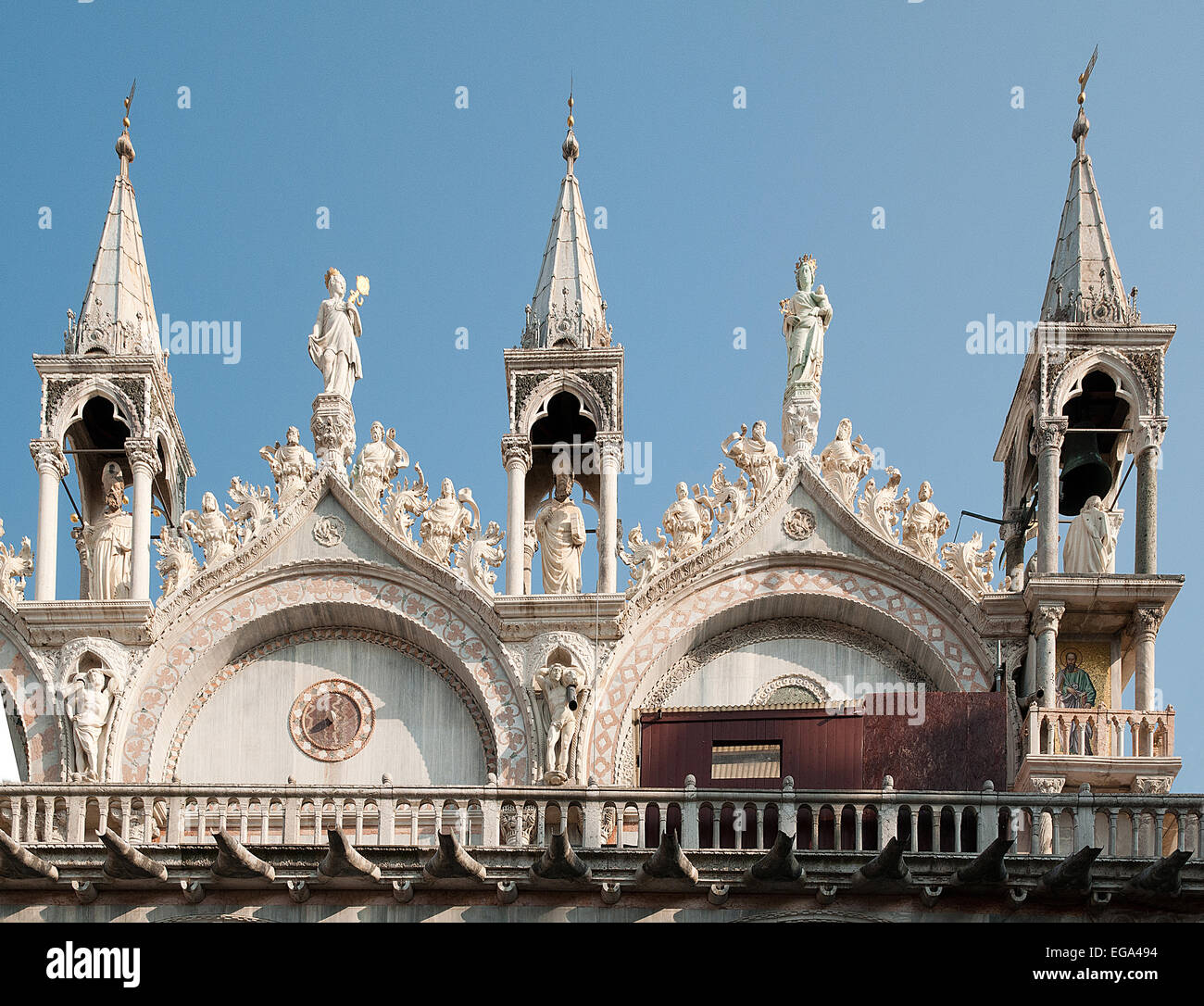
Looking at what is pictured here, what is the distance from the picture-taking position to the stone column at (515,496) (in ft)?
92.3

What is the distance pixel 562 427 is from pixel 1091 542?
6.60 metres

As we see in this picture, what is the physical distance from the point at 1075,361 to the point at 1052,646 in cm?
346

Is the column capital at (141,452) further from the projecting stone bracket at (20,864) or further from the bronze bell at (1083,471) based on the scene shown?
the bronze bell at (1083,471)

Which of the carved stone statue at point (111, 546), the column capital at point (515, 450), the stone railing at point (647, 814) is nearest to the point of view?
the stone railing at point (647, 814)

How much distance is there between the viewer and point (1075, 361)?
2828 centimetres

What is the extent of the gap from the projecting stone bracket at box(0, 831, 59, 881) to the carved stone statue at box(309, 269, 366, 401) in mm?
8084

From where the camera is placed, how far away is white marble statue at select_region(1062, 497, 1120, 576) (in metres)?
27.9

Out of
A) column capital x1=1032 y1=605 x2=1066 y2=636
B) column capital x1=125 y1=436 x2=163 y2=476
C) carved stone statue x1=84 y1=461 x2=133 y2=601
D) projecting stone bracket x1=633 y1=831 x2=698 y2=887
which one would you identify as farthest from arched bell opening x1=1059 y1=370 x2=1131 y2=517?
carved stone statue x1=84 y1=461 x2=133 y2=601

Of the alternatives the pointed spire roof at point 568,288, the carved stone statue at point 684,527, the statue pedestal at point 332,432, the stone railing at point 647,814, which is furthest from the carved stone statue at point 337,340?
the stone railing at point 647,814

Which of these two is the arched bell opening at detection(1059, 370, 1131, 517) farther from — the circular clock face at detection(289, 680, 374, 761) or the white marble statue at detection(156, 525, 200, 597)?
the white marble statue at detection(156, 525, 200, 597)

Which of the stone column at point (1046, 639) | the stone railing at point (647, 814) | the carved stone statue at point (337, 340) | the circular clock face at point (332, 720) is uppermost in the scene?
the carved stone statue at point (337, 340)

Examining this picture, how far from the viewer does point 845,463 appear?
2850cm

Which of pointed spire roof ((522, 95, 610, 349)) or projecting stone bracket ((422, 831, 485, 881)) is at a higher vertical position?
pointed spire roof ((522, 95, 610, 349))

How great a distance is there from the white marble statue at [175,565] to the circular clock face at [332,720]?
6.23ft
